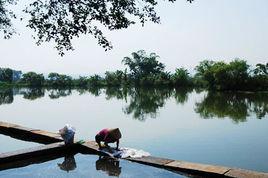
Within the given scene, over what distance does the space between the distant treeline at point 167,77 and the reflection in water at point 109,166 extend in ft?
130

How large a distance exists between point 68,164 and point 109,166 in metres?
0.98

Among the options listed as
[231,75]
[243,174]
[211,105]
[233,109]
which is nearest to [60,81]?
[231,75]

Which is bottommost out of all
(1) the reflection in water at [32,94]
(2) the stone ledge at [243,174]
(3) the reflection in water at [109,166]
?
(1) the reflection in water at [32,94]

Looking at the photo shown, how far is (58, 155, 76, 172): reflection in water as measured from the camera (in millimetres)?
7496

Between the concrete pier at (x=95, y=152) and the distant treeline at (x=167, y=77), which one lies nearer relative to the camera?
the concrete pier at (x=95, y=152)

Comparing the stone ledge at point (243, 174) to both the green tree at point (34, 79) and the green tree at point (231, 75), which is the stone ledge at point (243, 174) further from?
the green tree at point (34, 79)

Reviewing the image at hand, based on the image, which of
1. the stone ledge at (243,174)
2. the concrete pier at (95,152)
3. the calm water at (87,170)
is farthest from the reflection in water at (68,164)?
the stone ledge at (243,174)

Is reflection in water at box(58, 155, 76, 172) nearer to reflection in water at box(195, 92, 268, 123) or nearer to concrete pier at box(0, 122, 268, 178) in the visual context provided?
concrete pier at box(0, 122, 268, 178)

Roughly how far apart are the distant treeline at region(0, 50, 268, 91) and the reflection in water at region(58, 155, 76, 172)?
39632 millimetres

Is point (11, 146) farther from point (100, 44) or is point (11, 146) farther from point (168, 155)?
point (100, 44)

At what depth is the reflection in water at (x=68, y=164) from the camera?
7.50 meters

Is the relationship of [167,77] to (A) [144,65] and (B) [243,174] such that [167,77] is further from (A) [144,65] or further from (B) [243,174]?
(B) [243,174]

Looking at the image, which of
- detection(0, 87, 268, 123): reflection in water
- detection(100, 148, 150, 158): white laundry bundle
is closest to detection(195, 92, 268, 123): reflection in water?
detection(0, 87, 268, 123): reflection in water

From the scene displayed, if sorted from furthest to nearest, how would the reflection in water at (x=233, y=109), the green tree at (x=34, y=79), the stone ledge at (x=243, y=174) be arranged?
the green tree at (x=34, y=79), the reflection in water at (x=233, y=109), the stone ledge at (x=243, y=174)
